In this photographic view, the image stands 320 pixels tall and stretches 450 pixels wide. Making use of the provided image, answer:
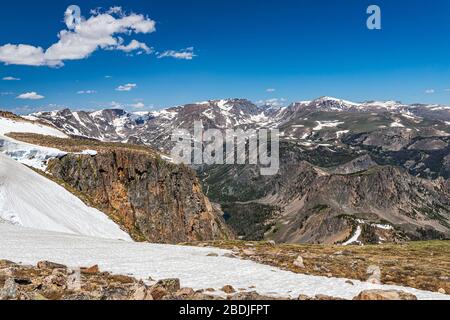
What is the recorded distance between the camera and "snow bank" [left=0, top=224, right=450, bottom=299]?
27844 mm

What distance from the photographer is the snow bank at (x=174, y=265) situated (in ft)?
91.4

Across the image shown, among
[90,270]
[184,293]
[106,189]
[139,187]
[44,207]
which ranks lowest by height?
[90,270]

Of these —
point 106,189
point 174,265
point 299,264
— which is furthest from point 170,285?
point 106,189

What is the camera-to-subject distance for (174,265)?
33469 millimetres

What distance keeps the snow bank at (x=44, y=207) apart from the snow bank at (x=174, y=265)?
12437mm

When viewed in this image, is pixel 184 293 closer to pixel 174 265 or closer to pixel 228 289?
pixel 228 289

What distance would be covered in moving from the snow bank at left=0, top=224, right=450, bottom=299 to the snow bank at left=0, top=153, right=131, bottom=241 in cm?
1244

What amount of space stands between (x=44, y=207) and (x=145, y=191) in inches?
2587

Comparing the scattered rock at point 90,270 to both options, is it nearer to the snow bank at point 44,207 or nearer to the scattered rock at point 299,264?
the scattered rock at point 299,264

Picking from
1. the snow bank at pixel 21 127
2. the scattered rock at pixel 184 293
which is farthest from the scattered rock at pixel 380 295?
the snow bank at pixel 21 127

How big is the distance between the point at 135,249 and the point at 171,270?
1088 cm

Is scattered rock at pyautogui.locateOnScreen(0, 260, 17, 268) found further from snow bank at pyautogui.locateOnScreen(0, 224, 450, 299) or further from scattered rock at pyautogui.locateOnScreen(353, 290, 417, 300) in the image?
scattered rock at pyautogui.locateOnScreen(353, 290, 417, 300)

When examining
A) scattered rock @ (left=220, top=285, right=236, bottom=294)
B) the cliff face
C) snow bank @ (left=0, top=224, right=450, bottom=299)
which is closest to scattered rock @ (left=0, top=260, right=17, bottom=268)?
snow bank @ (left=0, top=224, right=450, bottom=299)
